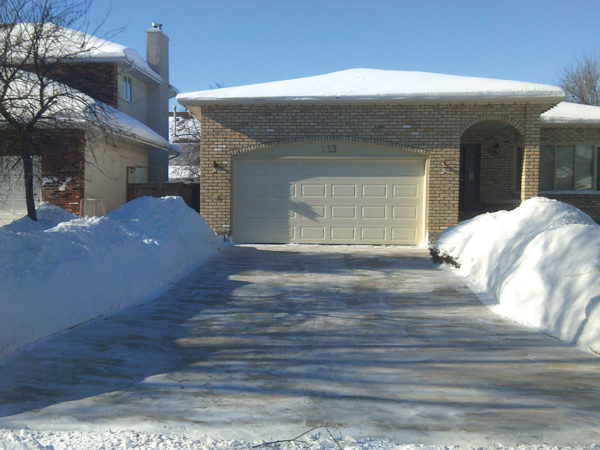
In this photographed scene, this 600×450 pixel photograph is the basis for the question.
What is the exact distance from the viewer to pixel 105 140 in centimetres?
1489

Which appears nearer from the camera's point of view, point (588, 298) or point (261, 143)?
point (588, 298)

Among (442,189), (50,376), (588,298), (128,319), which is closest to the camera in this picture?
(50,376)

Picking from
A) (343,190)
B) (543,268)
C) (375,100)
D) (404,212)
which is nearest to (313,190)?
(343,190)

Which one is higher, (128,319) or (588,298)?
(588,298)

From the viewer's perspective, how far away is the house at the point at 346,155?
45.9 feet

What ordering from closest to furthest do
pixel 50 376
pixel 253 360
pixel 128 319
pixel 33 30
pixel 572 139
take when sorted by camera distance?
pixel 50 376
pixel 253 360
pixel 128 319
pixel 33 30
pixel 572 139

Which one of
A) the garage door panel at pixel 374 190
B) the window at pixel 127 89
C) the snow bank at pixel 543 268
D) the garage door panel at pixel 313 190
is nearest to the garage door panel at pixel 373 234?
the garage door panel at pixel 374 190

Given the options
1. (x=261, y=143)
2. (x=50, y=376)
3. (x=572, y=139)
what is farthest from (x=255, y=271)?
(x=572, y=139)

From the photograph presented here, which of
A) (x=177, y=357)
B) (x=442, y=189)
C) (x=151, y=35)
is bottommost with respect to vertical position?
(x=177, y=357)

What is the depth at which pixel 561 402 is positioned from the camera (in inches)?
170

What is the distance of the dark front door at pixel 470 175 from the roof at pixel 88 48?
11.6 metres

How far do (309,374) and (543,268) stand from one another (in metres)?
3.87

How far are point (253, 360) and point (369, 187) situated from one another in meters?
9.50

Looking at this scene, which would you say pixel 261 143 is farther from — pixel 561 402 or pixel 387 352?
pixel 561 402
